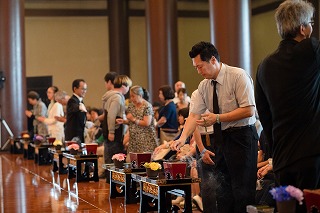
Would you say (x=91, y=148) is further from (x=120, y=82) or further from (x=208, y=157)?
(x=208, y=157)

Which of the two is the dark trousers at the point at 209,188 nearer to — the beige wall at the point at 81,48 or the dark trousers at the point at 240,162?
the dark trousers at the point at 240,162

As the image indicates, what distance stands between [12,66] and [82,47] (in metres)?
5.04

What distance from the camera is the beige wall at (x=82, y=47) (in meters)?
20.3

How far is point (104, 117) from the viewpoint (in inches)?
341

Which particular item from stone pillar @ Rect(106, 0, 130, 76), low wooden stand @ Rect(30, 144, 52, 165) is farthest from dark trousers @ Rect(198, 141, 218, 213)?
stone pillar @ Rect(106, 0, 130, 76)

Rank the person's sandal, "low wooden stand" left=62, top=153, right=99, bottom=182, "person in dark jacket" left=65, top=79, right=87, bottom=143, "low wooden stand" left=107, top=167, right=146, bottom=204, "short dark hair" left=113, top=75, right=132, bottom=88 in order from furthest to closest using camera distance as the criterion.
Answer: "person in dark jacket" left=65, top=79, right=87, bottom=143, "low wooden stand" left=62, top=153, right=99, bottom=182, "short dark hair" left=113, top=75, right=132, bottom=88, "low wooden stand" left=107, top=167, right=146, bottom=204, the person's sandal

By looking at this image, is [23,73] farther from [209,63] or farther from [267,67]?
[267,67]

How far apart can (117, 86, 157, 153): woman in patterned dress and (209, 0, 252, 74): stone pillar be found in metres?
3.39

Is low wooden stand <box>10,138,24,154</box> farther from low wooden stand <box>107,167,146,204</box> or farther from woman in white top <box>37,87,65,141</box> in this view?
low wooden stand <box>107,167,146,204</box>

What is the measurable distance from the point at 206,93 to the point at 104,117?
4137mm

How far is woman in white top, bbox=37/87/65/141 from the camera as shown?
1159 cm

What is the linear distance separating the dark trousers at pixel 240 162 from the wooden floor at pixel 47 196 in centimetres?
218

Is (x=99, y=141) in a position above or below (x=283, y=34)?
below

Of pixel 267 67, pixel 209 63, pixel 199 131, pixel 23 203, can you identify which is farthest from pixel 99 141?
pixel 267 67
